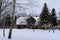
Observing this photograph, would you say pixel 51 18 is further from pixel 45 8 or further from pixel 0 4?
pixel 0 4

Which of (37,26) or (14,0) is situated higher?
(14,0)

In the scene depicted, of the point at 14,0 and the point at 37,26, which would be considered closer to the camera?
the point at 14,0

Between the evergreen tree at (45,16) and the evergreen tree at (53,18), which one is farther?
the evergreen tree at (53,18)

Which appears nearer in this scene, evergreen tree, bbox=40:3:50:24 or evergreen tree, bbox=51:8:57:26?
evergreen tree, bbox=40:3:50:24

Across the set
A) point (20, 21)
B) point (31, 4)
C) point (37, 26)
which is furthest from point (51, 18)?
point (31, 4)

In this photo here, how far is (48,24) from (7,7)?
40.1m

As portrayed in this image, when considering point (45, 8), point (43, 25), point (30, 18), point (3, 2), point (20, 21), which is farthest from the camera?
point (20, 21)

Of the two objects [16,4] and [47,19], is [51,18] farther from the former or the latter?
[16,4]

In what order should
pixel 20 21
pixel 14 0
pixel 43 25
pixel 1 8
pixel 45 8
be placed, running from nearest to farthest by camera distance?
pixel 14 0 → pixel 1 8 → pixel 43 25 → pixel 45 8 → pixel 20 21

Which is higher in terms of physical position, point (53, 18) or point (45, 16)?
point (45, 16)

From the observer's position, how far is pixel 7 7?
20.8 m

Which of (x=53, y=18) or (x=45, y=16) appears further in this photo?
(x=53, y=18)

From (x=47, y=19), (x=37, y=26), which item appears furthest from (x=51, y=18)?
(x=37, y=26)

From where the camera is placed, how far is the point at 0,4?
20.9 m
